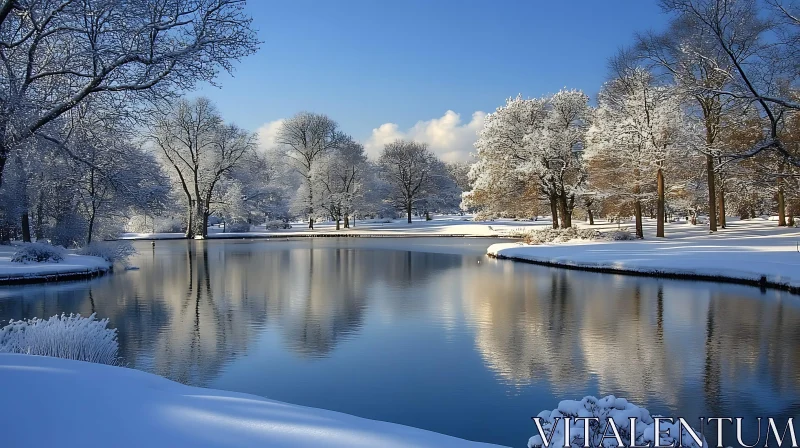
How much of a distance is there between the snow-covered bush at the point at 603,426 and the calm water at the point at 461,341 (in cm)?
245

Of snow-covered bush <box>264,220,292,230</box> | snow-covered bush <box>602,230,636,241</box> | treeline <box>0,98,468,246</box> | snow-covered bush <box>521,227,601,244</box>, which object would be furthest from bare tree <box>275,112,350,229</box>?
snow-covered bush <box>602,230,636,241</box>

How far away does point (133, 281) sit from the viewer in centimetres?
2277

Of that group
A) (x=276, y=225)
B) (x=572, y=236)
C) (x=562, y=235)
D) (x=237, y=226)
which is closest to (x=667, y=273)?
(x=572, y=236)

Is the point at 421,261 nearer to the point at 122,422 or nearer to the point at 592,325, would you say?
the point at 592,325

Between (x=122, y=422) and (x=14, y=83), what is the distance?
398 inches

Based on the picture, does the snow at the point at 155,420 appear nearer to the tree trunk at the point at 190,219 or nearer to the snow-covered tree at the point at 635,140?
the snow-covered tree at the point at 635,140

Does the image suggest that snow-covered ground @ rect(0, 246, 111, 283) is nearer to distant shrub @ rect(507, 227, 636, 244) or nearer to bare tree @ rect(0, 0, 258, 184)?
bare tree @ rect(0, 0, 258, 184)

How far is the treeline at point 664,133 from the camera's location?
20906mm

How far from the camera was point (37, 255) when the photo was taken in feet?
78.7

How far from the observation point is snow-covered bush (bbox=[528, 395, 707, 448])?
4316mm

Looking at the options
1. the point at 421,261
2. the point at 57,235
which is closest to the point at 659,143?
the point at 421,261

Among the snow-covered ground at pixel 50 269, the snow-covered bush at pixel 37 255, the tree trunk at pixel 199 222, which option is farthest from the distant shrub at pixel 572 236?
the tree trunk at pixel 199 222

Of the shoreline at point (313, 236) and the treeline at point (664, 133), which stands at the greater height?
the treeline at point (664, 133)

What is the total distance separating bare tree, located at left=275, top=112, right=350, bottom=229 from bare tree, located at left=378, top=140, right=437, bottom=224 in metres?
10.6
